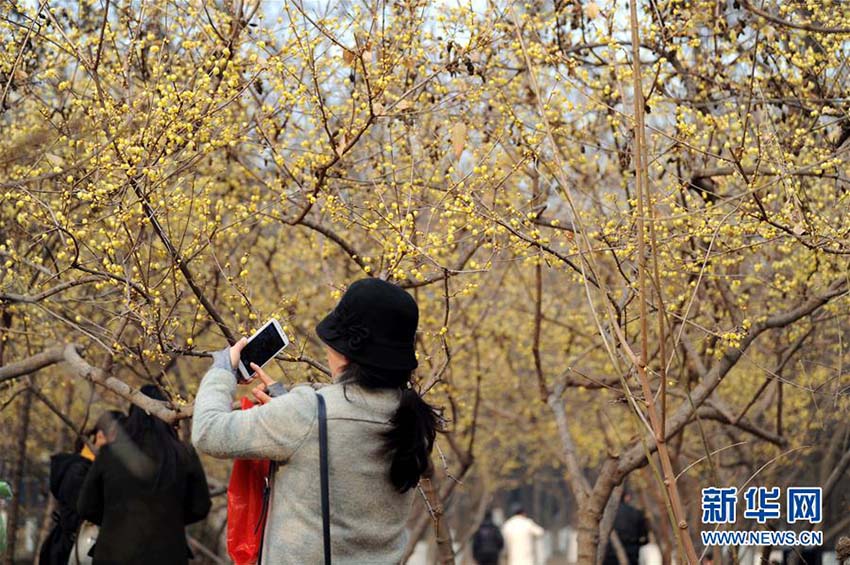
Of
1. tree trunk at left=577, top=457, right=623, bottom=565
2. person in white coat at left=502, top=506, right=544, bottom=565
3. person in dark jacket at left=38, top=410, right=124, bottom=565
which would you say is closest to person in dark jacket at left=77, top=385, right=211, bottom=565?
person in dark jacket at left=38, top=410, right=124, bottom=565

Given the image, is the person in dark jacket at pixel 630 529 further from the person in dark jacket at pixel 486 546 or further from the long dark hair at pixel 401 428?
the long dark hair at pixel 401 428

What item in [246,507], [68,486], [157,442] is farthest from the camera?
[68,486]

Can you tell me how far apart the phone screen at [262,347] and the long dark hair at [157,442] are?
126 inches

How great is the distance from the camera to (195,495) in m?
7.01

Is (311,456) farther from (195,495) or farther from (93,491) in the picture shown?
(195,495)

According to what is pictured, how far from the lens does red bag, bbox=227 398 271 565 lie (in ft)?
11.9

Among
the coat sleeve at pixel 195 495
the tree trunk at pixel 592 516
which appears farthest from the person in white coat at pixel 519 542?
the coat sleeve at pixel 195 495

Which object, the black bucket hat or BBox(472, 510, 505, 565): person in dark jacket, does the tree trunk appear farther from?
BBox(472, 510, 505, 565): person in dark jacket

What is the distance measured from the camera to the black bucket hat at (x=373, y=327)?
3.51 meters

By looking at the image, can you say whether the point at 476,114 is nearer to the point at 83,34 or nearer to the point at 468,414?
the point at 83,34

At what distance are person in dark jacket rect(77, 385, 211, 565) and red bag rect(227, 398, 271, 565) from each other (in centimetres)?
310

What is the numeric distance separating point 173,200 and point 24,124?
9.40ft

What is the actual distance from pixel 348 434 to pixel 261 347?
47 centimetres

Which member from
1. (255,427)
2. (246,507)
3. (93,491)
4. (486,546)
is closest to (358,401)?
(255,427)
